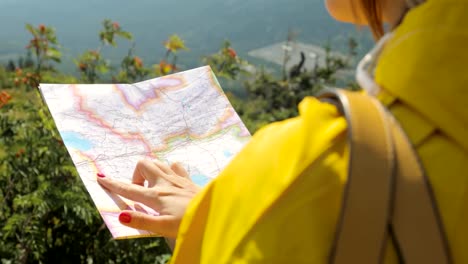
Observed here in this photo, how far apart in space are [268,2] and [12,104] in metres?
15.3

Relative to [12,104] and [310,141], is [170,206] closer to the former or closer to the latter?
[310,141]

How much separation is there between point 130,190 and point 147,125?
0.84 ft

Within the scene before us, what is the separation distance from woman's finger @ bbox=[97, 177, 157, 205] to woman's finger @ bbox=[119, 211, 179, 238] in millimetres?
30

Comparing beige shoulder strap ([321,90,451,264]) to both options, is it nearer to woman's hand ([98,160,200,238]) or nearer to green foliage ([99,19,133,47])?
woman's hand ([98,160,200,238])

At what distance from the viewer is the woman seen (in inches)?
23.2

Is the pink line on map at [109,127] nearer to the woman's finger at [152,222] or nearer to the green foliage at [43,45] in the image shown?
the woman's finger at [152,222]

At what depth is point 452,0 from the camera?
25.1 inches

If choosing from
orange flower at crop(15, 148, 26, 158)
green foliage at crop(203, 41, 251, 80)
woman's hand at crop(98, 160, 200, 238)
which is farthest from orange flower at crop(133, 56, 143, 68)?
woman's hand at crop(98, 160, 200, 238)

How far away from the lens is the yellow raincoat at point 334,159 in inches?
23.2

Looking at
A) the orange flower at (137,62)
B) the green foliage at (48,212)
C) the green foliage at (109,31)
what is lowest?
the green foliage at (48,212)

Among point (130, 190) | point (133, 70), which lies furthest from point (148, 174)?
point (133, 70)

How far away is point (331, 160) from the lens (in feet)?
1.97

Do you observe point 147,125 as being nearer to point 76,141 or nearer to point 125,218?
point 76,141

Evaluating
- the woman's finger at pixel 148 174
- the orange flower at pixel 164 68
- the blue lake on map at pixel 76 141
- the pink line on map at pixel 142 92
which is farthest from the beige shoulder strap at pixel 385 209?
the orange flower at pixel 164 68
